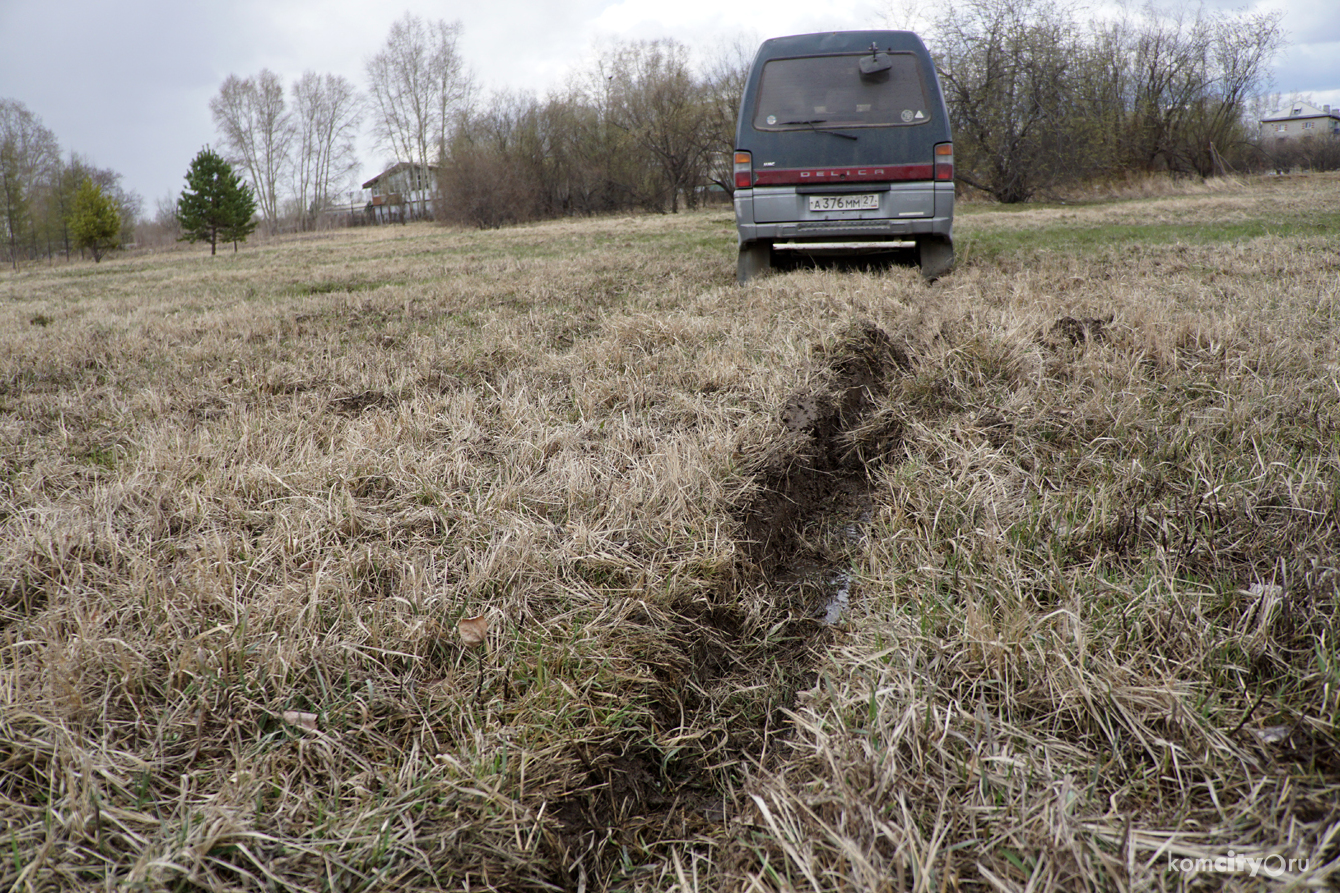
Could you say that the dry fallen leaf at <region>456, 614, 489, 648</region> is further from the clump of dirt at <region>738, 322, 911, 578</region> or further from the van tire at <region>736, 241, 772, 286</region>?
the van tire at <region>736, 241, 772, 286</region>

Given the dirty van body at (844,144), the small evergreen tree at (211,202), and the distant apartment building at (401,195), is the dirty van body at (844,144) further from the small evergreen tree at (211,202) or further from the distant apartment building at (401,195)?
the distant apartment building at (401,195)

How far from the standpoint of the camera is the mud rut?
4.30ft

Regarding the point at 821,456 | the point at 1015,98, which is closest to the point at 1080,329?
the point at 821,456

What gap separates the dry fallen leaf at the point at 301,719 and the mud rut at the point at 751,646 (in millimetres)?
489

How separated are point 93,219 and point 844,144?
39.9 metres

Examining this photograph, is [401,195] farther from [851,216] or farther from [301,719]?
[301,719]

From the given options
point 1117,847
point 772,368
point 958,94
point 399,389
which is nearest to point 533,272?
point 399,389

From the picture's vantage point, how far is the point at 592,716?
4.70 ft

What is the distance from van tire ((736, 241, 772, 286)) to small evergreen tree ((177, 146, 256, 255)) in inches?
1209

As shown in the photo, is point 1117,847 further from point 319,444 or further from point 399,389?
point 399,389

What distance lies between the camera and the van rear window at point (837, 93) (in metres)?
6.08

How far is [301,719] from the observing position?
4.40 feet

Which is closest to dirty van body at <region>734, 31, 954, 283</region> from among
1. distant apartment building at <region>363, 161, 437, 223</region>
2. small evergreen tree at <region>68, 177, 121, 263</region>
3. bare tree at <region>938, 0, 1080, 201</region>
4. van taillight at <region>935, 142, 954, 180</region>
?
van taillight at <region>935, 142, 954, 180</region>

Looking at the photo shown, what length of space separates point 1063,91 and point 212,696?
1258 inches
